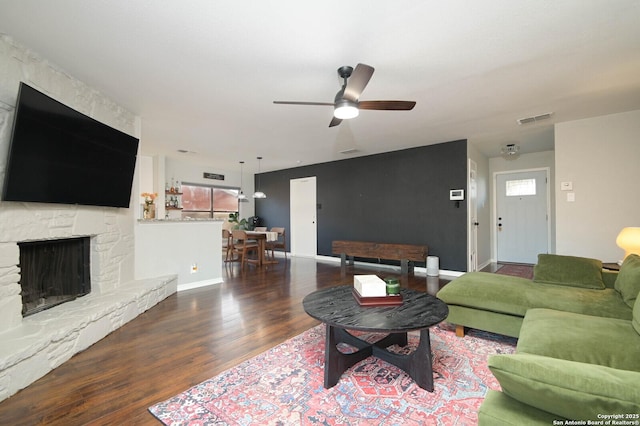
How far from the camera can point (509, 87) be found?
119 inches

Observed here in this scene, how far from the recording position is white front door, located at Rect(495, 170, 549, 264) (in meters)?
6.21

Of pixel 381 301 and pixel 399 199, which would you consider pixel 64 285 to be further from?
pixel 399 199

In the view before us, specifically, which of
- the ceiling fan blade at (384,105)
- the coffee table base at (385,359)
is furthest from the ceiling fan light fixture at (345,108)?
the coffee table base at (385,359)

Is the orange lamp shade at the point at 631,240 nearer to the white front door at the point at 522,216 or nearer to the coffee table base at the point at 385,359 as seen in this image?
the coffee table base at the point at 385,359

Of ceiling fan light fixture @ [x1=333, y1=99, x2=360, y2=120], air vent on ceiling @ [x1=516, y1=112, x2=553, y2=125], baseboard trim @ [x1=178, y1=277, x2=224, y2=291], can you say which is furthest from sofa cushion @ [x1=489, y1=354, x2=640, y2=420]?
baseboard trim @ [x1=178, y1=277, x2=224, y2=291]

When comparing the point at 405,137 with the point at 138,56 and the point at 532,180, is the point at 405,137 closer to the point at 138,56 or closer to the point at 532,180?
the point at 532,180

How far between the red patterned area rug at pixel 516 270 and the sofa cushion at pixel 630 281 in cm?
303

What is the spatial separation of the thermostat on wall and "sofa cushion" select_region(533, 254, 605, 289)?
241 centimetres

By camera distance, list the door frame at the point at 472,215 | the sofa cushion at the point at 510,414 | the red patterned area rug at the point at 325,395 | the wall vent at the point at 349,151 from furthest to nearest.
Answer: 1. the wall vent at the point at 349,151
2. the door frame at the point at 472,215
3. the red patterned area rug at the point at 325,395
4. the sofa cushion at the point at 510,414

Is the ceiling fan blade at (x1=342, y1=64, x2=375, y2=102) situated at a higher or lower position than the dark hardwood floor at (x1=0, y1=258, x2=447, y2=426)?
higher

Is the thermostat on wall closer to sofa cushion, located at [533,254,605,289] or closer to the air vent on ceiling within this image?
the air vent on ceiling

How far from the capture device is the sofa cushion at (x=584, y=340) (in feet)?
4.82

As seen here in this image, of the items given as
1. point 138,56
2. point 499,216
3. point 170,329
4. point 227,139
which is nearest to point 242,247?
point 227,139

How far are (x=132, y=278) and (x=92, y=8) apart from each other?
2.97 metres
